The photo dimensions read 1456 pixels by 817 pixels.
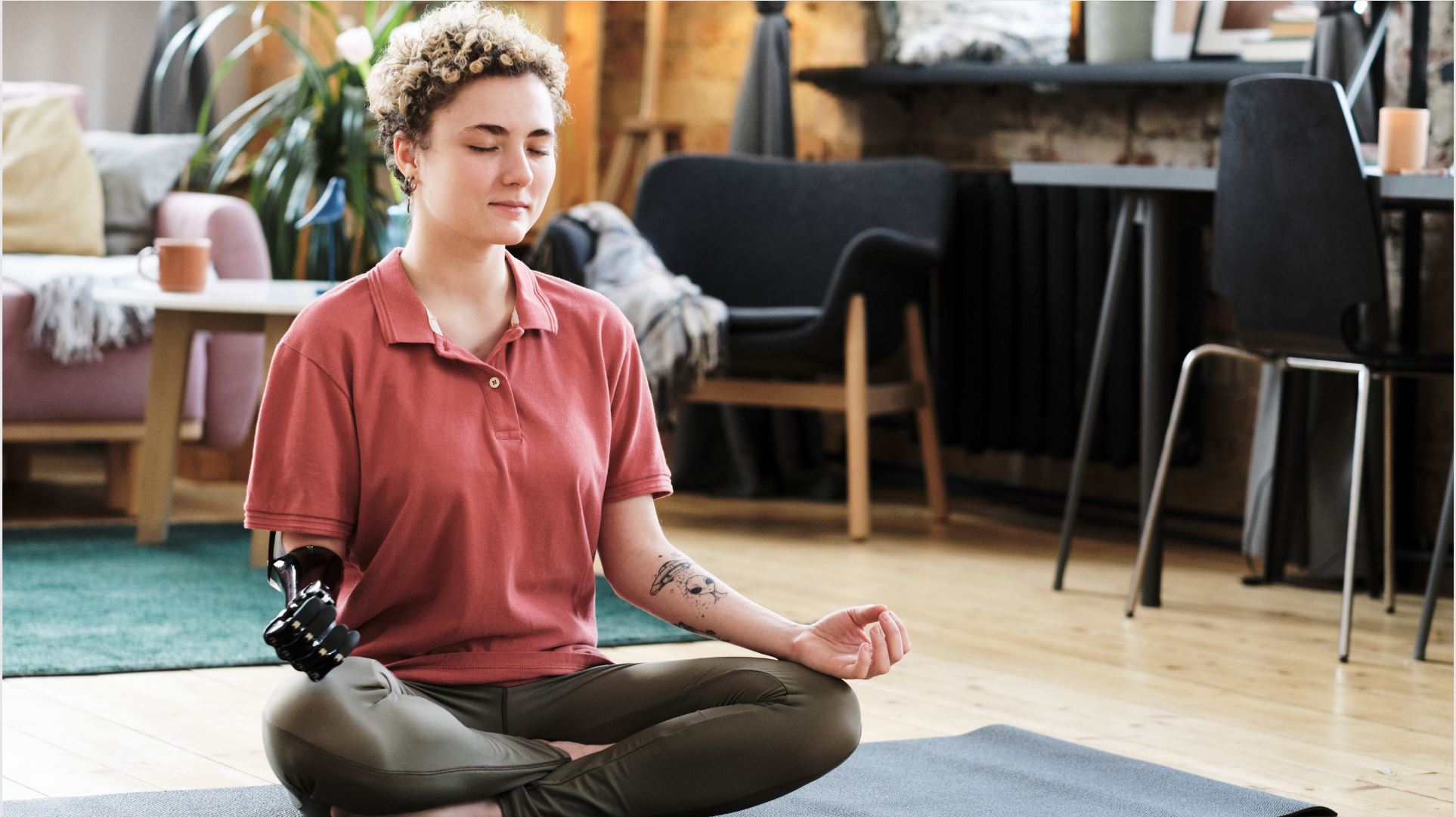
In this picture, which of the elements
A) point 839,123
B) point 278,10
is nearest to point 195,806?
point 839,123

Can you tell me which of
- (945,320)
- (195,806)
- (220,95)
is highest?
(220,95)

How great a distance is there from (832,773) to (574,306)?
0.66m

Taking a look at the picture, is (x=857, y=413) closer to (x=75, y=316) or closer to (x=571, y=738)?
(x=75, y=316)

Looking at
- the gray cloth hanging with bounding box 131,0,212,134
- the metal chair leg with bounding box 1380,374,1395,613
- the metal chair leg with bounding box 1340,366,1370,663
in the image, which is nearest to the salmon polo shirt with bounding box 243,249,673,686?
the metal chair leg with bounding box 1340,366,1370,663

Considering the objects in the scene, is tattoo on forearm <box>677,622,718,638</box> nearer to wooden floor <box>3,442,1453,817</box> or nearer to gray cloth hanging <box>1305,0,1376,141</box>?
wooden floor <box>3,442,1453,817</box>

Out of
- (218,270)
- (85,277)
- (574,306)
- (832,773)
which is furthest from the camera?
(218,270)

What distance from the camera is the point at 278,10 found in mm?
5219

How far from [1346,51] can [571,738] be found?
2.37m

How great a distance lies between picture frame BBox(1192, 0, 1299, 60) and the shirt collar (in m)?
2.63

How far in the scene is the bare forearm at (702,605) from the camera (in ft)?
5.32

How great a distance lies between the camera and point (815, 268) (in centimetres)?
434

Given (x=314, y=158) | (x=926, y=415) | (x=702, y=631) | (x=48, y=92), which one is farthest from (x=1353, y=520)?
(x=48, y=92)

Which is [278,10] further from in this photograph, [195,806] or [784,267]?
[195,806]

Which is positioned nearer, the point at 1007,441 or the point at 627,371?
the point at 627,371
